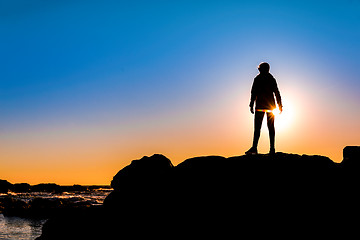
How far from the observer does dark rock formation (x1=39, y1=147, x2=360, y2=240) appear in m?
10.4

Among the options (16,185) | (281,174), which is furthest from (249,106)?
(16,185)

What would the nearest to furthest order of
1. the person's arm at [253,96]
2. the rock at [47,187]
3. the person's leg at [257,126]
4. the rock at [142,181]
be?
the rock at [142,181]
the person's leg at [257,126]
the person's arm at [253,96]
the rock at [47,187]

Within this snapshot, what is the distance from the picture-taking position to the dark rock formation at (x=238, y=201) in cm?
1036

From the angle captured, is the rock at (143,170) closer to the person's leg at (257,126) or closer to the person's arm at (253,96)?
the person's leg at (257,126)

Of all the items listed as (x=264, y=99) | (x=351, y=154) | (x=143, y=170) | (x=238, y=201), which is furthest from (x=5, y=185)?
(x=351, y=154)

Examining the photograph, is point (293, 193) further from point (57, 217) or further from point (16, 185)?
point (16, 185)

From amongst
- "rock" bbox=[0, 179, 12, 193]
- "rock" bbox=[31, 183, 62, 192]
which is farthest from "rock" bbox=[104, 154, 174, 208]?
"rock" bbox=[31, 183, 62, 192]

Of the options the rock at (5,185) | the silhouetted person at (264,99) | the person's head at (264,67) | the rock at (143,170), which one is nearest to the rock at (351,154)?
the silhouetted person at (264,99)

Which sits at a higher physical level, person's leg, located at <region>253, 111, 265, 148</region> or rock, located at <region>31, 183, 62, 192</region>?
person's leg, located at <region>253, 111, 265, 148</region>

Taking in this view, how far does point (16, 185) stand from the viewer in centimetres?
12250

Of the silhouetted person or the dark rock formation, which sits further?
the silhouetted person

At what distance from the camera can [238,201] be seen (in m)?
11.0

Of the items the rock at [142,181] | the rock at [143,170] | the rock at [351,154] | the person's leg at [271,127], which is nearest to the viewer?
the rock at [351,154]

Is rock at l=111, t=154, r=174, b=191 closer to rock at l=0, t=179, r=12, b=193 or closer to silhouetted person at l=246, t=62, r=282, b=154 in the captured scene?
silhouetted person at l=246, t=62, r=282, b=154
